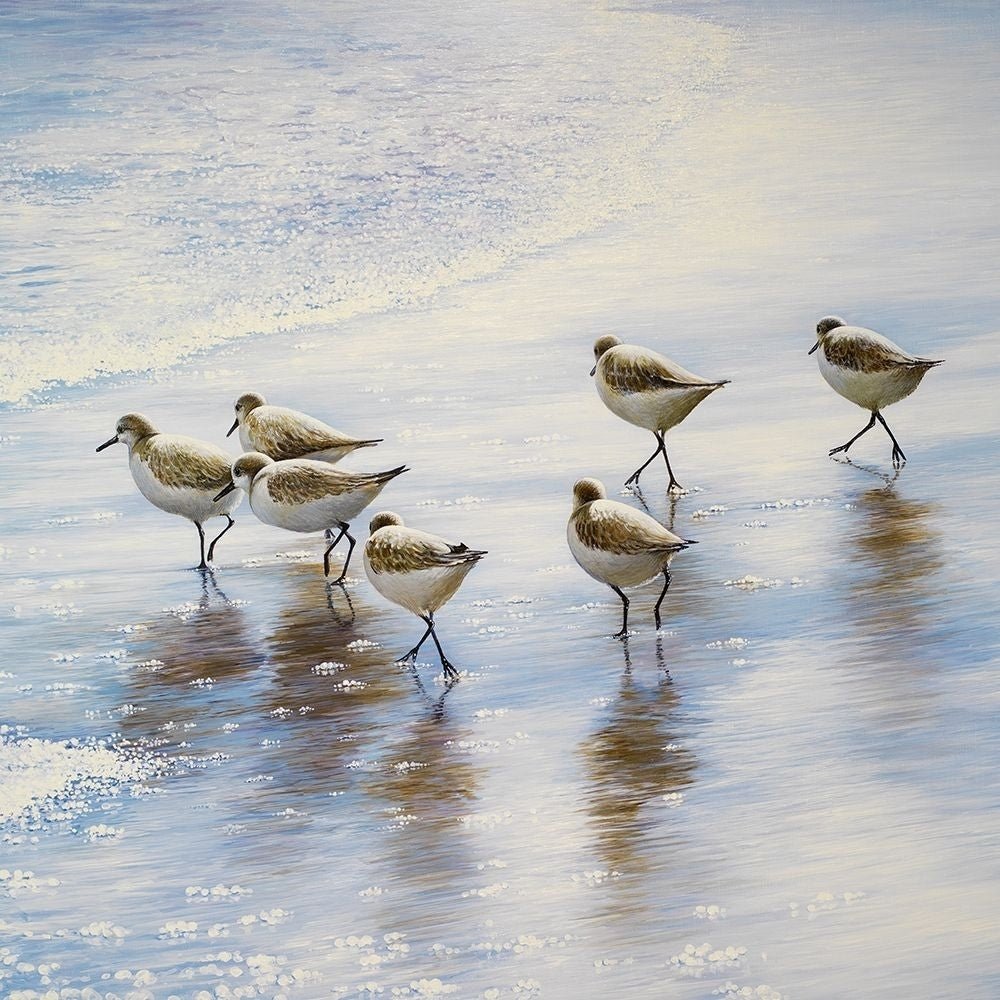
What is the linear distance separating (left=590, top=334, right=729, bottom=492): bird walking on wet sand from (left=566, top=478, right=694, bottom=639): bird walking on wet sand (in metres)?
1.81

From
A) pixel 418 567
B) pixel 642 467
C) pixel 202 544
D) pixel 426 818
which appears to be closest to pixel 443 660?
pixel 418 567

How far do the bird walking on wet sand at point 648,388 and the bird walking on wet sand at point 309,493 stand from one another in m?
1.48

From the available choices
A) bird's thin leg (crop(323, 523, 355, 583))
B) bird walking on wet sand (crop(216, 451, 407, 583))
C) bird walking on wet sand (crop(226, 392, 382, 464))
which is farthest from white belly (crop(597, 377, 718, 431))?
bird walking on wet sand (crop(216, 451, 407, 583))

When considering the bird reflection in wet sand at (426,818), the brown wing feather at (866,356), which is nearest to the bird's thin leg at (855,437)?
the brown wing feather at (866,356)

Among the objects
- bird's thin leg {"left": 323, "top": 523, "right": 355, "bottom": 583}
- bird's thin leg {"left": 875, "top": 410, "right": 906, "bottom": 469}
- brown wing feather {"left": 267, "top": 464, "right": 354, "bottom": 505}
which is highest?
brown wing feather {"left": 267, "top": 464, "right": 354, "bottom": 505}

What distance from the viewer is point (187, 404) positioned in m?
9.30

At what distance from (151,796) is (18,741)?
660mm

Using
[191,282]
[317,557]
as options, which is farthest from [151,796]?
[191,282]

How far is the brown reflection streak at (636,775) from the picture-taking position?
409cm

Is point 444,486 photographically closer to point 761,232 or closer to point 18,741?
point 18,741

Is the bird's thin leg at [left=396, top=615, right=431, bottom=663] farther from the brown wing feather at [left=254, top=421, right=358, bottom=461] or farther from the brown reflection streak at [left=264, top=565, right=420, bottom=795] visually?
the brown wing feather at [left=254, top=421, right=358, bottom=461]

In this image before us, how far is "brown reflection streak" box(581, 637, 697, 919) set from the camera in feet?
13.4

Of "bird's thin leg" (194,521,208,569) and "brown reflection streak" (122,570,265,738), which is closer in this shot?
"brown reflection streak" (122,570,265,738)

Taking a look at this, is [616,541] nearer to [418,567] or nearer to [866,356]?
[418,567]
